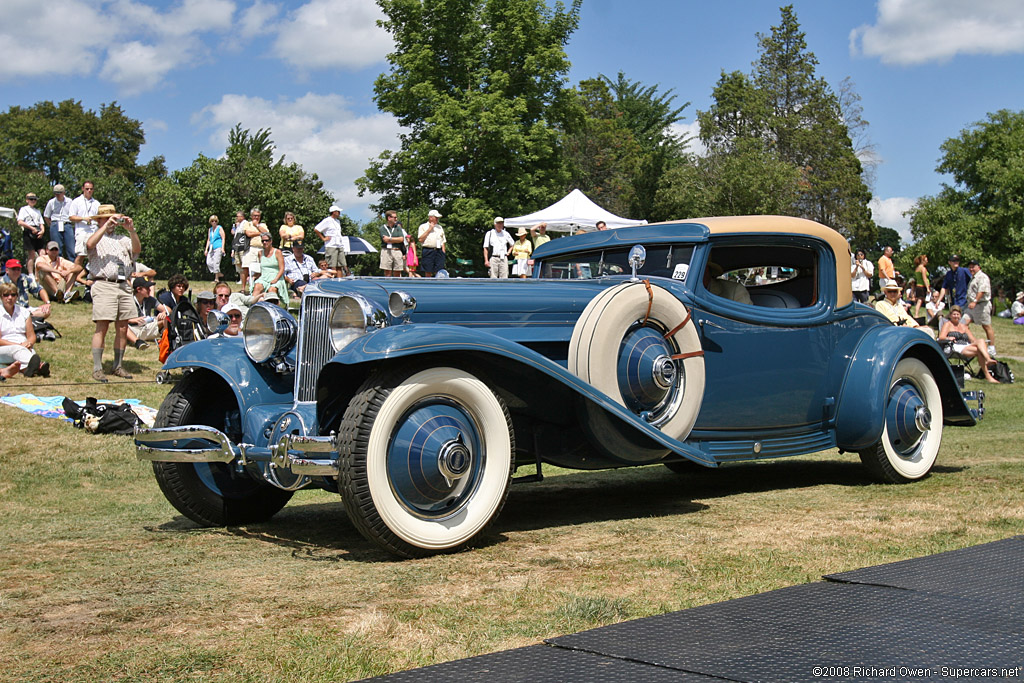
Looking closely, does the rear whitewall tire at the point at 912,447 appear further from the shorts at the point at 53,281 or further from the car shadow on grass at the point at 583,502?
the shorts at the point at 53,281

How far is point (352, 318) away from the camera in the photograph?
4.61m

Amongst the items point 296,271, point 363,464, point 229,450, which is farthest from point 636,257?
point 296,271

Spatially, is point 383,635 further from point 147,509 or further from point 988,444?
point 988,444

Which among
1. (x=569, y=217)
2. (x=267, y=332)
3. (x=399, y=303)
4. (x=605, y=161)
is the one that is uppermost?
(x=605, y=161)

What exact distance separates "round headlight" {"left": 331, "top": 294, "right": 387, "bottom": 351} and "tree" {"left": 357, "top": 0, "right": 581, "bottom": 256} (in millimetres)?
29334

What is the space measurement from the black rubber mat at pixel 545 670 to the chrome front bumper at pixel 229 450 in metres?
1.62

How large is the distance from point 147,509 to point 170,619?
3025 millimetres

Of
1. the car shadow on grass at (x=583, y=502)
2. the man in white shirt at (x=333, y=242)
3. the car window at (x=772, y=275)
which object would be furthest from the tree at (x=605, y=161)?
the car window at (x=772, y=275)

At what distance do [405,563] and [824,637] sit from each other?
1931 mm

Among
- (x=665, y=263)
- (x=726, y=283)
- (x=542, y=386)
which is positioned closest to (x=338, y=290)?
(x=542, y=386)

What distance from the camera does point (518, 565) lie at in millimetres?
4012

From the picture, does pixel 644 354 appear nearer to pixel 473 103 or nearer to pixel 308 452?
pixel 308 452

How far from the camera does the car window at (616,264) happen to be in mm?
5824

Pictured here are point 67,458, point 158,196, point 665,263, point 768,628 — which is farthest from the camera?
point 158,196
